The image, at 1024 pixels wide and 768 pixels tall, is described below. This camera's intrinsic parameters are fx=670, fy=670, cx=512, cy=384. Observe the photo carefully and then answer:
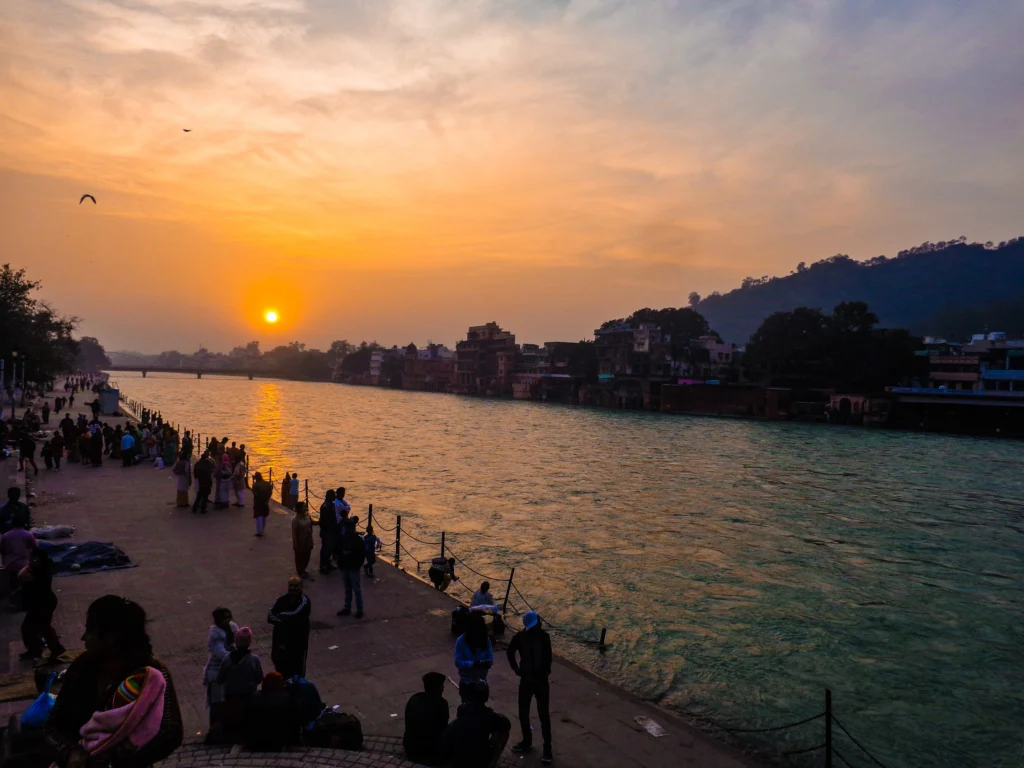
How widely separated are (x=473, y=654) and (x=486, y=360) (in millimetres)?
136106

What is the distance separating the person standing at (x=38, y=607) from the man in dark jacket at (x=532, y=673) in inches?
217

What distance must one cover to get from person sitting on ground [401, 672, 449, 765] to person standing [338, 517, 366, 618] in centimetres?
434

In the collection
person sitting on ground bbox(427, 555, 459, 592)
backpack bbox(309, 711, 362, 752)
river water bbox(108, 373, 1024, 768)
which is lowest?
river water bbox(108, 373, 1024, 768)

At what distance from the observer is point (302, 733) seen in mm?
6305

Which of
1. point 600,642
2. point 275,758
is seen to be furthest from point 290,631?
point 600,642

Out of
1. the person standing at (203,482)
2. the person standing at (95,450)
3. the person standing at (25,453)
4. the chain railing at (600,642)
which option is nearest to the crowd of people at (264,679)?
the chain railing at (600,642)

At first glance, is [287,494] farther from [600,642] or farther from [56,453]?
[600,642]

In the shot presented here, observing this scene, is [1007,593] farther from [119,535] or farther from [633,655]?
[119,535]

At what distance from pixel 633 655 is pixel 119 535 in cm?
1120

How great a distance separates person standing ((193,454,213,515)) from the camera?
56.2ft

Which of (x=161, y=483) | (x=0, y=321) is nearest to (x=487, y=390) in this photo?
(x=0, y=321)

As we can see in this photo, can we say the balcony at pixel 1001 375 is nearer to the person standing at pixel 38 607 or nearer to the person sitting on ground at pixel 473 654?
the person sitting on ground at pixel 473 654

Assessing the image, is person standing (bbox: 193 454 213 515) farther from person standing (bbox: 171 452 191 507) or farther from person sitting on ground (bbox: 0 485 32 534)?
person sitting on ground (bbox: 0 485 32 534)

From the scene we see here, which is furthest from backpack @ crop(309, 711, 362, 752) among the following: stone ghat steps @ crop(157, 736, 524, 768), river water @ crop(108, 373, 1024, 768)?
river water @ crop(108, 373, 1024, 768)
